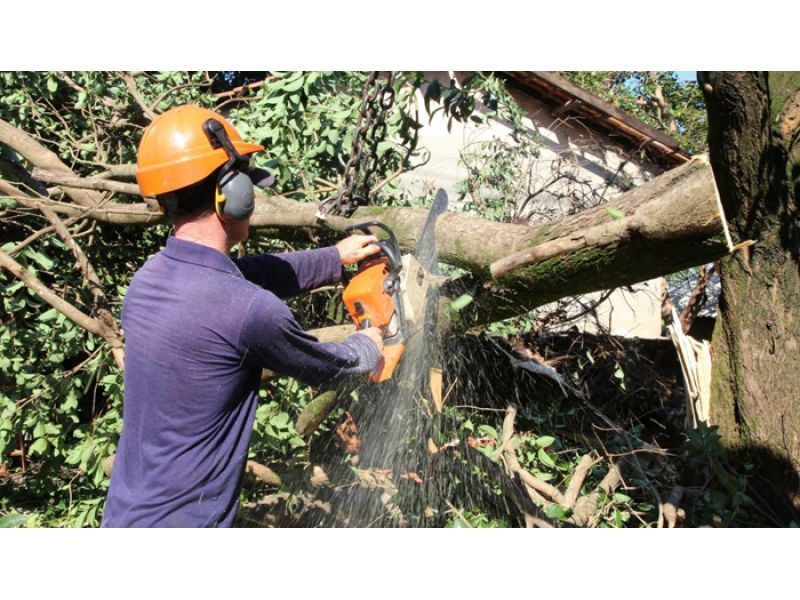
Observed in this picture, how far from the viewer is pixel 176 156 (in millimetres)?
2047

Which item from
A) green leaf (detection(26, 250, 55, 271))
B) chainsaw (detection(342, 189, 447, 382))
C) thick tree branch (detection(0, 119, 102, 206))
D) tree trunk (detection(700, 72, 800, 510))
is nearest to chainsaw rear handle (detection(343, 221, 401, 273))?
chainsaw (detection(342, 189, 447, 382))

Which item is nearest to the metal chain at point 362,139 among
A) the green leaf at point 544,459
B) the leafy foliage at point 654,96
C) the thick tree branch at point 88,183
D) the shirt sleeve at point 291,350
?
the shirt sleeve at point 291,350

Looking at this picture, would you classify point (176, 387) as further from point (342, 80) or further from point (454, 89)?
point (342, 80)

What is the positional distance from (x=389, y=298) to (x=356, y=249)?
315 mm

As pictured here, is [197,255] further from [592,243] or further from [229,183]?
[592,243]

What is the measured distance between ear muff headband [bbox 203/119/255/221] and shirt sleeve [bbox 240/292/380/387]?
29 centimetres

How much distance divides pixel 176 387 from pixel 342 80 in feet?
8.18

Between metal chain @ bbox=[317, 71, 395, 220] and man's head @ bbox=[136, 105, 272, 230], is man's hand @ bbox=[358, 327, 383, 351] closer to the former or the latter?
man's head @ bbox=[136, 105, 272, 230]

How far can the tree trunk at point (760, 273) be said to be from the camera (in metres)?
2.29

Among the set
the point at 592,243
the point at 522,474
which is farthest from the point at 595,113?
the point at 592,243

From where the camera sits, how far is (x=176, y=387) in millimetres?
2059

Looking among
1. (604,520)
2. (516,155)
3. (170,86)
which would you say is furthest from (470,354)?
(170,86)

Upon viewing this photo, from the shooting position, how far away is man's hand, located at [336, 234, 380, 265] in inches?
106

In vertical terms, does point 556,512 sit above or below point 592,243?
below
